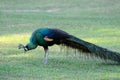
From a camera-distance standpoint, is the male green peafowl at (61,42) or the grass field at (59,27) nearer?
Answer: the grass field at (59,27)

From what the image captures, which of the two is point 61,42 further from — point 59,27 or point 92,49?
point 59,27

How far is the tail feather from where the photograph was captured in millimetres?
13164

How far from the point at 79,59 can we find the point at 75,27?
8.06 metres

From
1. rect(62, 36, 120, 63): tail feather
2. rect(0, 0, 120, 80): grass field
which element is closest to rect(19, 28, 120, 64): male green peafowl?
rect(62, 36, 120, 63): tail feather

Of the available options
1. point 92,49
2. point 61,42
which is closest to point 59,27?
point 61,42

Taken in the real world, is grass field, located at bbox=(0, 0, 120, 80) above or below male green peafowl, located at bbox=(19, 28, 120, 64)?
below

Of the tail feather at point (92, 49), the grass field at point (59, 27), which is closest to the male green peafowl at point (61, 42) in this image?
the tail feather at point (92, 49)

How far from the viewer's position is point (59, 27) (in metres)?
22.2

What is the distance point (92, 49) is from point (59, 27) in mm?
8908

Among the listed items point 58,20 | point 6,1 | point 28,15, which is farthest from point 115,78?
point 6,1

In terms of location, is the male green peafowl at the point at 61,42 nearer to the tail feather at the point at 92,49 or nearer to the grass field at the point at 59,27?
the tail feather at the point at 92,49

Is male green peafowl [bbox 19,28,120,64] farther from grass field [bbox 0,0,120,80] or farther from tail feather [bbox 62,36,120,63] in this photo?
grass field [bbox 0,0,120,80]

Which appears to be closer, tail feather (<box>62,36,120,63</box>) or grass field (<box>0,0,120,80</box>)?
grass field (<box>0,0,120,80</box>)

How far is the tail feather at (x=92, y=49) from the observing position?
1316cm
